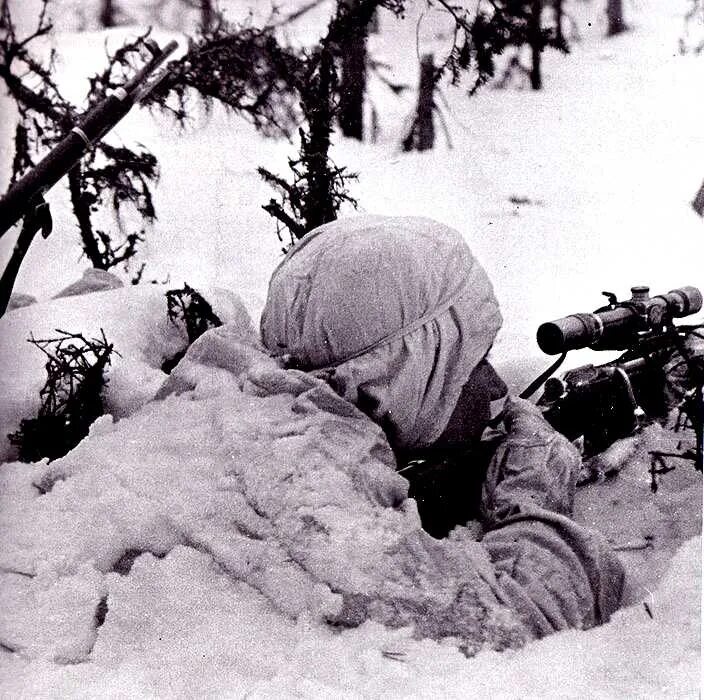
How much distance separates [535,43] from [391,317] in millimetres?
1202

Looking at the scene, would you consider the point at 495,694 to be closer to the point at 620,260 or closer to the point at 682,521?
the point at 682,521

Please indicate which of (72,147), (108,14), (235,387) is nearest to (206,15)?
(108,14)

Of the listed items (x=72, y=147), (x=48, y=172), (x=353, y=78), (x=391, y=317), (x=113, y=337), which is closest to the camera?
(x=391, y=317)

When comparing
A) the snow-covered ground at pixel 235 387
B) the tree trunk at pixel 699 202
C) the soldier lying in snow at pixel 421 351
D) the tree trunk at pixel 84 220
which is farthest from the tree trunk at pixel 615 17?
the tree trunk at pixel 84 220

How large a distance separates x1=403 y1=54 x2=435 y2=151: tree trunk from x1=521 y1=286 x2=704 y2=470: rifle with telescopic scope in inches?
29.7

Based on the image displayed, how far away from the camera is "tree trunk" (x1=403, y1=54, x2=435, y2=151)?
233 centimetres

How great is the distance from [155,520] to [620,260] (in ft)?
5.35

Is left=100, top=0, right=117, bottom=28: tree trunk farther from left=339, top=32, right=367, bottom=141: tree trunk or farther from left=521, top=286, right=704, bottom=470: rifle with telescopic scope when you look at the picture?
left=521, top=286, right=704, bottom=470: rifle with telescopic scope

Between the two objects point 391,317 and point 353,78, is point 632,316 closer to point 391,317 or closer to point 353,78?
point 391,317

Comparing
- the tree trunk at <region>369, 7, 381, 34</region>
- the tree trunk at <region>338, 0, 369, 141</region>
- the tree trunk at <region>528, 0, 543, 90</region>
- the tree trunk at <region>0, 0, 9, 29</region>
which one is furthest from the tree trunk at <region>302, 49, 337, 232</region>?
the tree trunk at <region>0, 0, 9, 29</region>

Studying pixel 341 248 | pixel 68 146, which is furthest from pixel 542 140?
pixel 68 146

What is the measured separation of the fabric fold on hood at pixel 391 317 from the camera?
155 cm

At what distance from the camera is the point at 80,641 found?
1205 mm

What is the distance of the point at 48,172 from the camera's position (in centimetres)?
176
